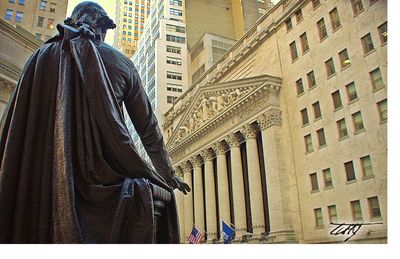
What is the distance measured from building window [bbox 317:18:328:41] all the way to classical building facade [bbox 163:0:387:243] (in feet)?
0.22

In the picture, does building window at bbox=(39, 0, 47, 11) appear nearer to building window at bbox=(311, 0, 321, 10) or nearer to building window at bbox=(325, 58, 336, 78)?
building window at bbox=(311, 0, 321, 10)

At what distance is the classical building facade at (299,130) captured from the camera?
18.5 meters

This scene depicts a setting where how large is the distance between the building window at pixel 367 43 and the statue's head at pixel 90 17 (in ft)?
61.2

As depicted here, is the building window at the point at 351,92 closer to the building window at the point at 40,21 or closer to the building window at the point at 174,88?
the building window at the point at 40,21

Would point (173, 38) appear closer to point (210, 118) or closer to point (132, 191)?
point (210, 118)

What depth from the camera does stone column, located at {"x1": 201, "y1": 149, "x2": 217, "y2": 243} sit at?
30422 millimetres

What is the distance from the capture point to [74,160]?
263 cm

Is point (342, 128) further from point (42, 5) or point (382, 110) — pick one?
point (42, 5)

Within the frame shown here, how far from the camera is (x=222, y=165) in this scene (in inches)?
1212

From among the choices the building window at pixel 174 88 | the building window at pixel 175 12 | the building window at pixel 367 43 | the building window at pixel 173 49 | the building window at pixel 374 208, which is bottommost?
the building window at pixel 374 208

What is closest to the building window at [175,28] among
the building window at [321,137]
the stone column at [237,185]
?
the stone column at [237,185]

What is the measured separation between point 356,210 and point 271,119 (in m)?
9.12

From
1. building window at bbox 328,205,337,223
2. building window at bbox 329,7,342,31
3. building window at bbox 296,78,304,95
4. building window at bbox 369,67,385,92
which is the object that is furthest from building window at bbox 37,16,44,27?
building window at bbox 328,205,337,223
